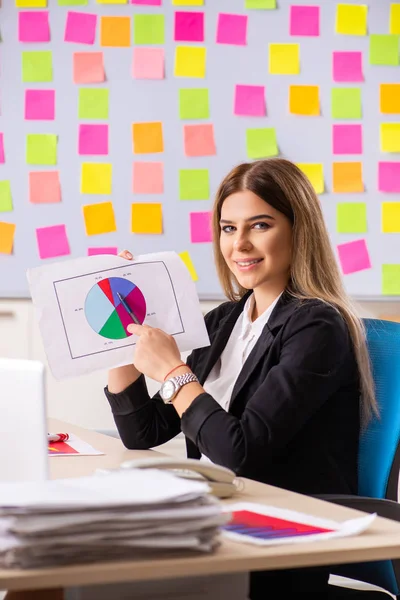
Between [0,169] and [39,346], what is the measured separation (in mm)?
588

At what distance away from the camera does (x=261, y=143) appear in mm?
2936

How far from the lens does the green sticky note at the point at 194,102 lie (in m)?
2.90

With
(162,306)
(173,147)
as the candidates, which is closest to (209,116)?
(173,147)

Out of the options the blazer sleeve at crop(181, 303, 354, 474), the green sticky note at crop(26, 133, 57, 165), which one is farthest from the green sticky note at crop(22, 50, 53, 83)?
the blazer sleeve at crop(181, 303, 354, 474)

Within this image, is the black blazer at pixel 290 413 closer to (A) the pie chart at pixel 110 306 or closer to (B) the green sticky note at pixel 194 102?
(A) the pie chart at pixel 110 306

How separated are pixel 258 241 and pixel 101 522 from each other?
1.05 m

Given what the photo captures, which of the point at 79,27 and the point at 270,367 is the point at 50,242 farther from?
the point at 270,367

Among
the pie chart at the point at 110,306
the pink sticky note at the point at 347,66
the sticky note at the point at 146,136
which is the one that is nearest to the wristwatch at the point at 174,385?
the pie chart at the point at 110,306

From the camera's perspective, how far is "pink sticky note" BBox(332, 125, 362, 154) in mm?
2957

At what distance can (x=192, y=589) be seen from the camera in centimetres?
90

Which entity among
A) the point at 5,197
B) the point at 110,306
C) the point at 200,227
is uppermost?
the point at 5,197

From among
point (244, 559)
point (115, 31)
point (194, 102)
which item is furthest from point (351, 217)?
point (244, 559)

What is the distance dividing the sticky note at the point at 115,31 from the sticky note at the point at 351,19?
0.71 m

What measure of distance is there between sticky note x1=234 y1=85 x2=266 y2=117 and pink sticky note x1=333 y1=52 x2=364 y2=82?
0.26 meters
